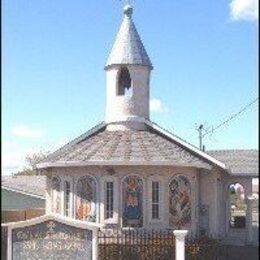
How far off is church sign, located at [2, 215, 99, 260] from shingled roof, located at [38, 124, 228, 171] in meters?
6.09

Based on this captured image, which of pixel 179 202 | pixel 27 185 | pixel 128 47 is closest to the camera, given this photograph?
pixel 179 202

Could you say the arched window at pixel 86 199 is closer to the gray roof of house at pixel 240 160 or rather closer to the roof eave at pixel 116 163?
the roof eave at pixel 116 163

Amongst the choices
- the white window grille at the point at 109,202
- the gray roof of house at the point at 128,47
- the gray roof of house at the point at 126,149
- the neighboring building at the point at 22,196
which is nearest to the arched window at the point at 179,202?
the gray roof of house at the point at 126,149

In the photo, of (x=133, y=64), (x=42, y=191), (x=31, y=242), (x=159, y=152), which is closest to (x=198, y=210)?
(x=159, y=152)

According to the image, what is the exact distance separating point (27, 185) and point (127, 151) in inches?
781

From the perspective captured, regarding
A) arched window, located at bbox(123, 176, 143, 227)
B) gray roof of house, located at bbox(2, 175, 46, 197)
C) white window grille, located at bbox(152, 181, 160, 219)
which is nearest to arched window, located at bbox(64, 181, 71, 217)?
arched window, located at bbox(123, 176, 143, 227)

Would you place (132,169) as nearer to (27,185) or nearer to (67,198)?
(67,198)

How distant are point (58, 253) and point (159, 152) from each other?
8.05 metres

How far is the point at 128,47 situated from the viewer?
2330 centimetres

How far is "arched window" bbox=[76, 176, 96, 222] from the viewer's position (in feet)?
66.0

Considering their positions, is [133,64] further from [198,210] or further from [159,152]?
[198,210]

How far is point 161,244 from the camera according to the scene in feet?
54.4

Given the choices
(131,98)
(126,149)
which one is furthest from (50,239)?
(131,98)

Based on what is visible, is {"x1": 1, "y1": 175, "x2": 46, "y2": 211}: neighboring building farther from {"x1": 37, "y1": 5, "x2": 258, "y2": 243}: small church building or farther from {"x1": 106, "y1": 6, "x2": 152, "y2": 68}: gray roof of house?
{"x1": 106, "y1": 6, "x2": 152, "y2": 68}: gray roof of house
